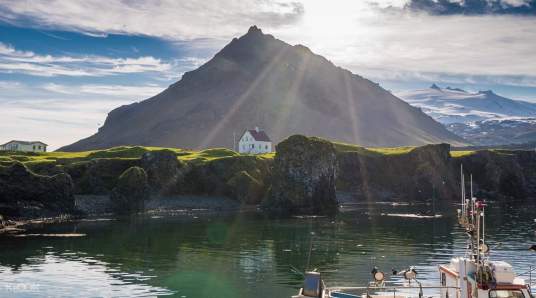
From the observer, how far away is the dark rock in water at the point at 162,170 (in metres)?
138

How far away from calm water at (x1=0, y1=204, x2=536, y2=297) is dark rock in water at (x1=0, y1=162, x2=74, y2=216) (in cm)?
1158

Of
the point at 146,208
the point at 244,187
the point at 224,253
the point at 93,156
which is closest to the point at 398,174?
the point at 244,187

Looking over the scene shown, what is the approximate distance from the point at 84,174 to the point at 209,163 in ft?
106

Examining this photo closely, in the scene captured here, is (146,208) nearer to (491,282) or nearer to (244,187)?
(244,187)

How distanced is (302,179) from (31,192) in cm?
5848

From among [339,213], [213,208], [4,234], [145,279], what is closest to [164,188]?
[213,208]

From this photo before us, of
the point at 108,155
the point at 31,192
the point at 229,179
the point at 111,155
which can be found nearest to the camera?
the point at 31,192

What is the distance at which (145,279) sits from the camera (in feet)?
189

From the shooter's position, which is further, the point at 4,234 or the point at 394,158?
the point at 394,158

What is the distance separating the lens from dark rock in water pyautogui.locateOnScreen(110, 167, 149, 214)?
12706 centimetres

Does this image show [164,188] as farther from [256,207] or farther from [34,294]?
[34,294]

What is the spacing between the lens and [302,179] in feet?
443

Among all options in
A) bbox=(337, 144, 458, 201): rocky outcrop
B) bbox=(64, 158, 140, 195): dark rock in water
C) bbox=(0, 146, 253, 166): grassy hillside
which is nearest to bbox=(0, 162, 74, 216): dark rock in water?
bbox=(64, 158, 140, 195): dark rock in water

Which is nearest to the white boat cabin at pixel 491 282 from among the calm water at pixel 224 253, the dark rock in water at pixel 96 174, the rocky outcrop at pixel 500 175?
the calm water at pixel 224 253
